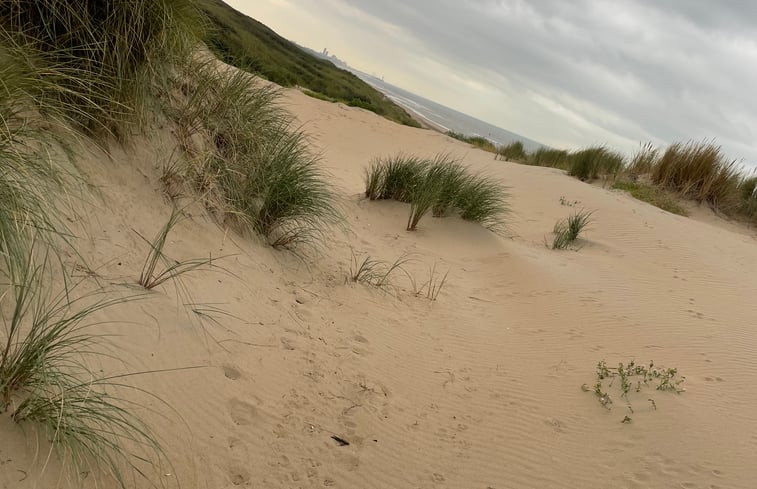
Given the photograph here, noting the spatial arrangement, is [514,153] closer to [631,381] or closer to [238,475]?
[631,381]

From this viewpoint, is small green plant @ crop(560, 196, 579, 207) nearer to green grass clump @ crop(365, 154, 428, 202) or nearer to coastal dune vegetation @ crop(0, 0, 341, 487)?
green grass clump @ crop(365, 154, 428, 202)

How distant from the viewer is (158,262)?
2.98 meters

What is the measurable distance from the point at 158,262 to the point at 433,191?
457 centimetres

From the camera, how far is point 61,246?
2.47 meters

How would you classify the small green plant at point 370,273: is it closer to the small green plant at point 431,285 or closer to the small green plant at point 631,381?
the small green plant at point 431,285

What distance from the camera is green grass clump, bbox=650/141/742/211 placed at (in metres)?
11.9

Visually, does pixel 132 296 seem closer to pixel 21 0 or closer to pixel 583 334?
pixel 21 0

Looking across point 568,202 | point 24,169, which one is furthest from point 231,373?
point 568,202

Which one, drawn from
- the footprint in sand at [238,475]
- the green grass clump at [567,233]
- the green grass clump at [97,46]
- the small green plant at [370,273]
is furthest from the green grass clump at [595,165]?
the footprint in sand at [238,475]

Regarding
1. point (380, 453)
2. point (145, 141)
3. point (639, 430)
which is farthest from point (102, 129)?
point (639, 430)

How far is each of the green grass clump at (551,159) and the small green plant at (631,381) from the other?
46.1ft

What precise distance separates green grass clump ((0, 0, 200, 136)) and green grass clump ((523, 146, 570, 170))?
49.8 ft

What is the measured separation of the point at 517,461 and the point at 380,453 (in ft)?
2.48

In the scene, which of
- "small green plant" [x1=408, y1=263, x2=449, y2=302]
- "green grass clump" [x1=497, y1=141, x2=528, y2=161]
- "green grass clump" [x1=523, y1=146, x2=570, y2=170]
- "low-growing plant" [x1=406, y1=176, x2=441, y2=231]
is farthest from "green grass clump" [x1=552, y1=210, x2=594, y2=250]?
"green grass clump" [x1=497, y1=141, x2=528, y2=161]
